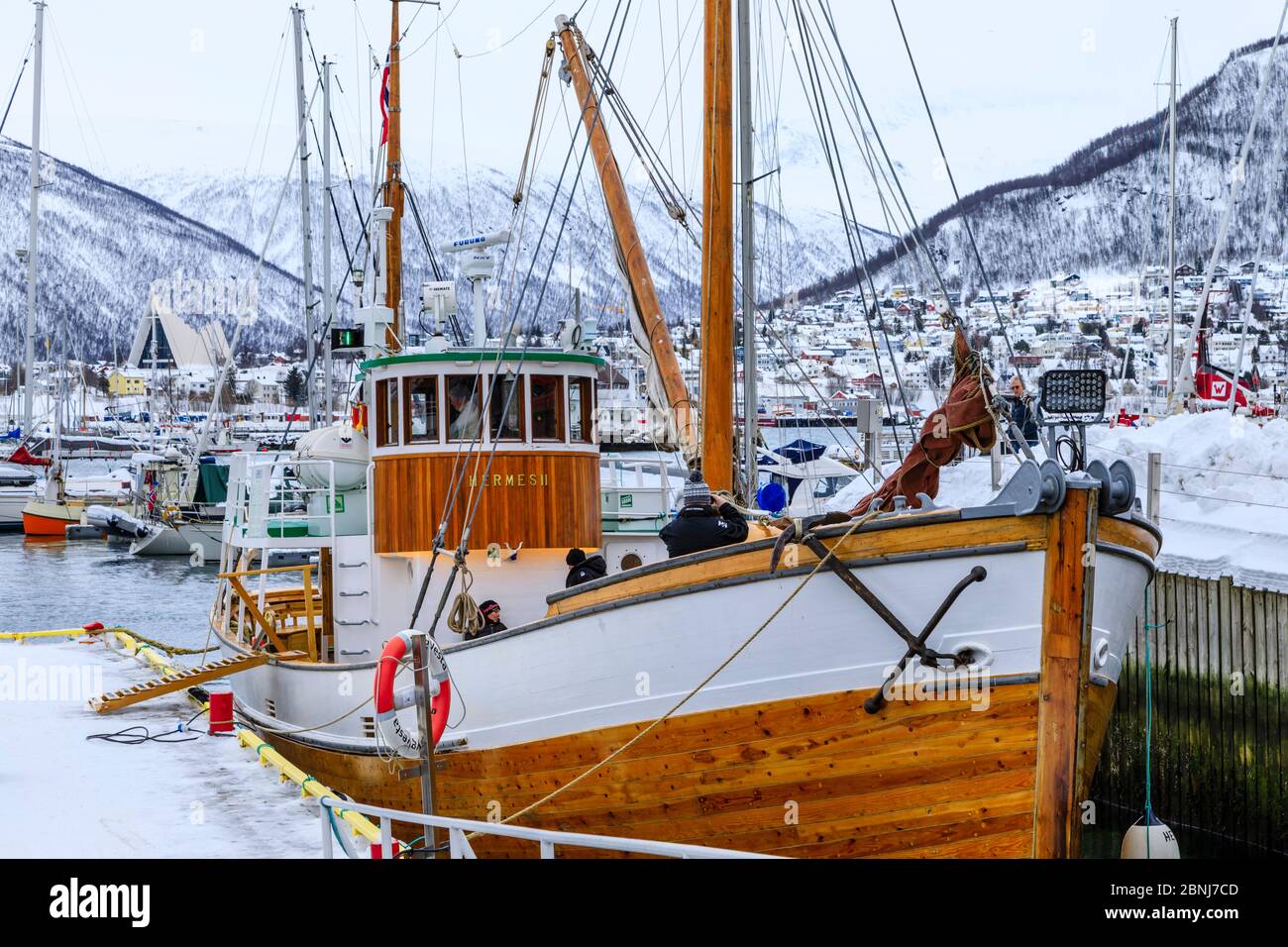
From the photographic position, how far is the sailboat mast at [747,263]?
11.0 metres

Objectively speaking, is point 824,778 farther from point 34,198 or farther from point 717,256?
point 34,198

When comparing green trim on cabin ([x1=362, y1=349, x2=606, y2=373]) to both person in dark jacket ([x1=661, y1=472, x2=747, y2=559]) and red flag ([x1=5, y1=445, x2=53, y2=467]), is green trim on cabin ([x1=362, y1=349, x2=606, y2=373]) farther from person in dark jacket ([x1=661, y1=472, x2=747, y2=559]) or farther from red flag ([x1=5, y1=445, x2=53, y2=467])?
red flag ([x1=5, y1=445, x2=53, y2=467])

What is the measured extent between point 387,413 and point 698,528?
4.31 meters

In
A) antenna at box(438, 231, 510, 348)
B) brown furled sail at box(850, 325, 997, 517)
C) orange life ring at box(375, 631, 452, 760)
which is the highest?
antenna at box(438, 231, 510, 348)

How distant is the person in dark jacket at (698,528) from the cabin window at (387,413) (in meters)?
3.90

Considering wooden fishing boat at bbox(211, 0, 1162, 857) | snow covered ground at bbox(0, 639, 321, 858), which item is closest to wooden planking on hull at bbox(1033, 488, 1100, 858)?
wooden fishing boat at bbox(211, 0, 1162, 857)

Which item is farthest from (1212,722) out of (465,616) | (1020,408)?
(465,616)

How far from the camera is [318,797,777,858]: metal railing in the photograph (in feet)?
17.2

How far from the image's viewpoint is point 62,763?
10.9 metres

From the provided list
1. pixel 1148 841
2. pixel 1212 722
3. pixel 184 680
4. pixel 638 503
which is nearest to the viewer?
pixel 1148 841

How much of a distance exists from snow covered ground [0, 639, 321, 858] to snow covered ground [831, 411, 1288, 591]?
7.58 metres

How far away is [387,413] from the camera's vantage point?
38.8 feet

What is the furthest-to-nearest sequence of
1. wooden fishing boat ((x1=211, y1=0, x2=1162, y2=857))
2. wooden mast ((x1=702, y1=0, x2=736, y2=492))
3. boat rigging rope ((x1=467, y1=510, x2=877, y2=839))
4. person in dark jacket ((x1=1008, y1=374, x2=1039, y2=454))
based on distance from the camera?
wooden mast ((x1=702, y1=0, x2=736, y2=492))
person in dark jacket ((x1=1008, y1=374, x2=1039, y2=454))
boat rigging rope ((x1=467, y1=510, x2=877, y2=839))
wooden fishing boat ((x1=211, y1=0, x2=1162, y2=857))
